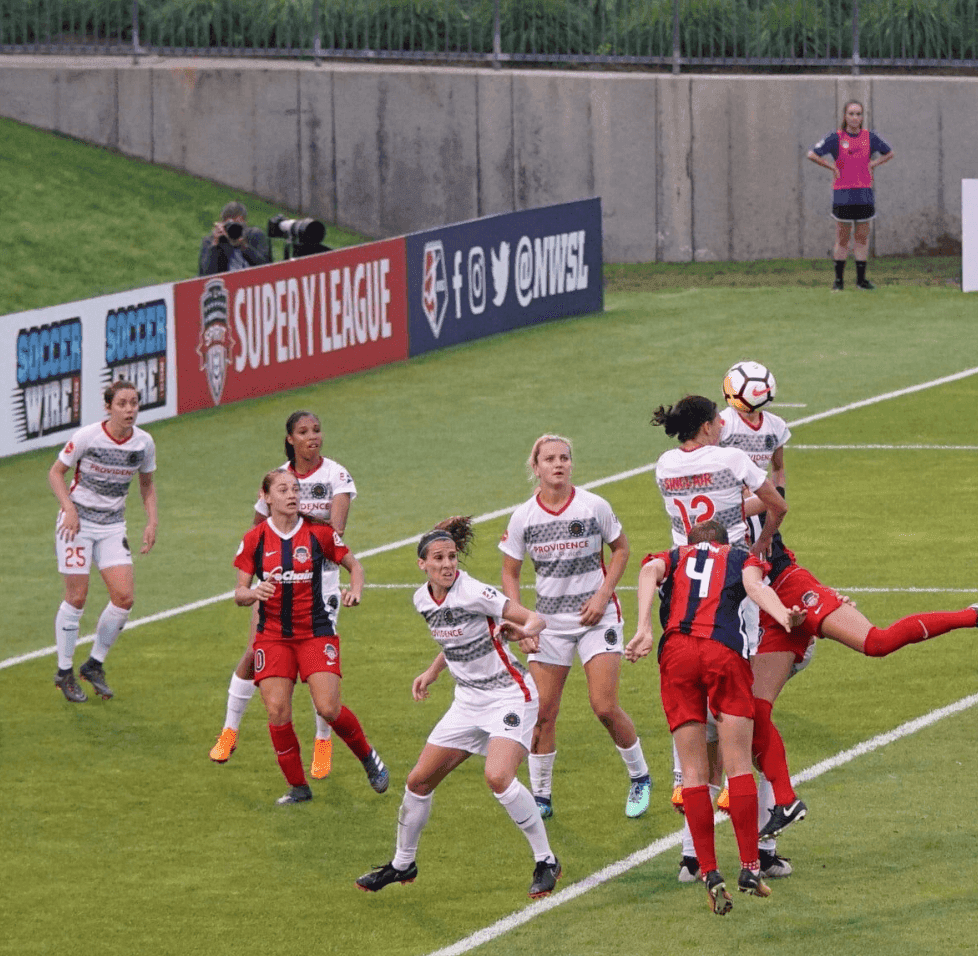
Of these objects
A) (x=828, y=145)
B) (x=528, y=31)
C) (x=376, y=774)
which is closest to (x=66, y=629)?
(x=376, y=774)

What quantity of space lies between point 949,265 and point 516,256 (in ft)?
27.3

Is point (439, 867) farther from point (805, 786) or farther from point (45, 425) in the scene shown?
point (45, 425)

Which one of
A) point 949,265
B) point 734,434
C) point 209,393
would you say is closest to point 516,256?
point 209,393

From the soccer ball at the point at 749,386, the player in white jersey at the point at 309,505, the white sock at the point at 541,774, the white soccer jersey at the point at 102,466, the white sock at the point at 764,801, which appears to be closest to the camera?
the white sock at the point at 764,801

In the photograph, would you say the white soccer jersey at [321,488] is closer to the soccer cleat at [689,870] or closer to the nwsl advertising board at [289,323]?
the soccer cleat at [689,870]

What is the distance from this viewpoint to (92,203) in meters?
33.3

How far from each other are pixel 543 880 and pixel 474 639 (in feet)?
3.97

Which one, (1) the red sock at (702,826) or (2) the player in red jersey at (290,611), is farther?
(2) the player in red jersey at (290,611)

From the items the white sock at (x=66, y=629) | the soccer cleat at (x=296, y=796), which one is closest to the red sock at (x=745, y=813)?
the soccer cleat at (x=296, y=796)

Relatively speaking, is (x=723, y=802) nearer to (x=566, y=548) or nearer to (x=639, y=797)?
(x=639, y=797)

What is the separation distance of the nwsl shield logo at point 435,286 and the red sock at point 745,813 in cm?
1792

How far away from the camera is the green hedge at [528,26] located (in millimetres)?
34281

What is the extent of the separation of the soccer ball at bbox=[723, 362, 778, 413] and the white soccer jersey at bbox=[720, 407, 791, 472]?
214mm

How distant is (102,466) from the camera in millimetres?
14148
